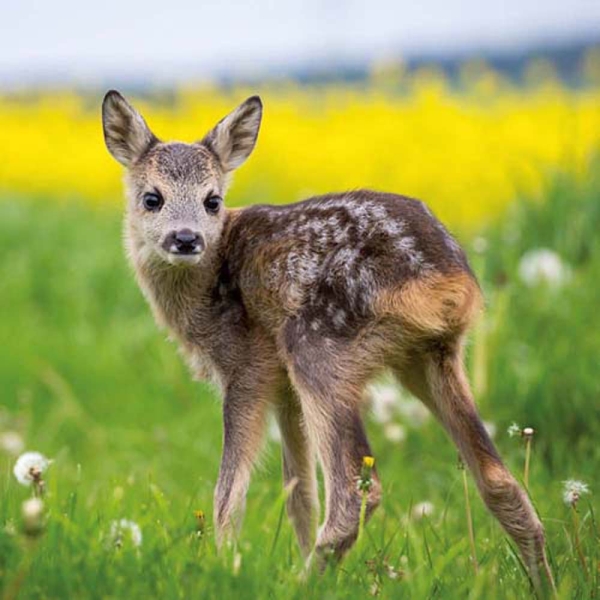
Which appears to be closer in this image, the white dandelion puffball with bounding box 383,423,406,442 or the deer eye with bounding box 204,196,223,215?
the deer eye with bounding box 204,196,223,215

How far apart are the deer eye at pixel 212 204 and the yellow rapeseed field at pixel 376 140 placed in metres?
4.26

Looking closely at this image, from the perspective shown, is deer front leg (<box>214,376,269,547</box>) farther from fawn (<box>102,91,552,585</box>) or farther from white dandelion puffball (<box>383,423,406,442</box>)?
white dandelion puffball (<box>383,423,406,442</box>)

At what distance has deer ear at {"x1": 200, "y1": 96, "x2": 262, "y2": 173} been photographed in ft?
17.5

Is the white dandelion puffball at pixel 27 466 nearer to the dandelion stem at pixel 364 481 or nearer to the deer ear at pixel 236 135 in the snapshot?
the dandelion stem at pixel 364 481

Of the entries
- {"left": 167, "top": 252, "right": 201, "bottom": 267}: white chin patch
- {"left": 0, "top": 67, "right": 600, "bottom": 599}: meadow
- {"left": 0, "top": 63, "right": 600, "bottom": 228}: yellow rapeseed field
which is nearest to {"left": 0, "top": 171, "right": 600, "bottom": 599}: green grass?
{"left": 0, "top": 67, "right": 600, "bottom": 599}: meadow

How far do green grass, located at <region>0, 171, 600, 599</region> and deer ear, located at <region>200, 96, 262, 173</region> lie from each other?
1.27m

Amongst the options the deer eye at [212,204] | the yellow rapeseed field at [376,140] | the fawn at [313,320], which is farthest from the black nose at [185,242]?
the yellow rapeseed field at [376,140]

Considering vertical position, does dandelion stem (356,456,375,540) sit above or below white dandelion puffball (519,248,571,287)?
above

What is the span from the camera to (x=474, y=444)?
4348mm

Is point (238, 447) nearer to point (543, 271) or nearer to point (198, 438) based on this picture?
point (198, 438)

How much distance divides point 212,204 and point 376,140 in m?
7.66

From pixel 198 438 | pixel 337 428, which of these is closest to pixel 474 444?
pixel 337 428

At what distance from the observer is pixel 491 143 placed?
39.2 feet

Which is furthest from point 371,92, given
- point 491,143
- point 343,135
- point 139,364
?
point 139,364
